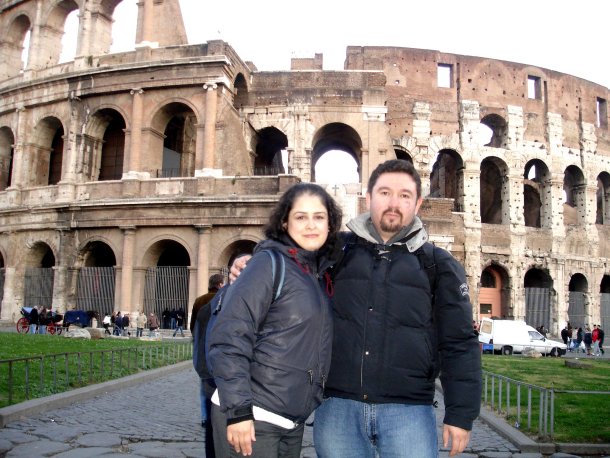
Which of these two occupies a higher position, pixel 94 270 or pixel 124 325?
pixel 94 270

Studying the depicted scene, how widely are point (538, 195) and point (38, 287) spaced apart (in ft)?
72.1

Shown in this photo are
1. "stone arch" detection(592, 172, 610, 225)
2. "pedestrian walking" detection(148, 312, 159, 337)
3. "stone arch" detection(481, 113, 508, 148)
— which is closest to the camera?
"pedestrian walking" detection(148, 312, 159, 337)

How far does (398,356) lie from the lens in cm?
271

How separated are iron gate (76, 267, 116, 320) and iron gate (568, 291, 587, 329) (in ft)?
63.4

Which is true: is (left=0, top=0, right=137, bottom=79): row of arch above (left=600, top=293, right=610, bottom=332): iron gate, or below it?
above

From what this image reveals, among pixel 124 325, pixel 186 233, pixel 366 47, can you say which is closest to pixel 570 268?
pixel 366 47

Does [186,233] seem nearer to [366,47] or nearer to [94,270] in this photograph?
[94,270]

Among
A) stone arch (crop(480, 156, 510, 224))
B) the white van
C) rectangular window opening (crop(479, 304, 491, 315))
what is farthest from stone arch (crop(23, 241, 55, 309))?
stone arch (crop(480, 156, 510, 224))

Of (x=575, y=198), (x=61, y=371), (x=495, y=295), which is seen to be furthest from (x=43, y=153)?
(x=575, y=198)

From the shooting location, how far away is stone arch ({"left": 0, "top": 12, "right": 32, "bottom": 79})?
23.9 metres

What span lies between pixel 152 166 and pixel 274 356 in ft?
62.4

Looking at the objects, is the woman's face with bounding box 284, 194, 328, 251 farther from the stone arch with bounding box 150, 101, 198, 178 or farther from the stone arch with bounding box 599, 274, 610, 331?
the stone arch with bounding box 599, 274, 610, 331

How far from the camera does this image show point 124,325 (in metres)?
18.2

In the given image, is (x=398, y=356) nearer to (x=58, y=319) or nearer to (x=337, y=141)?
(x=58, y=319)
